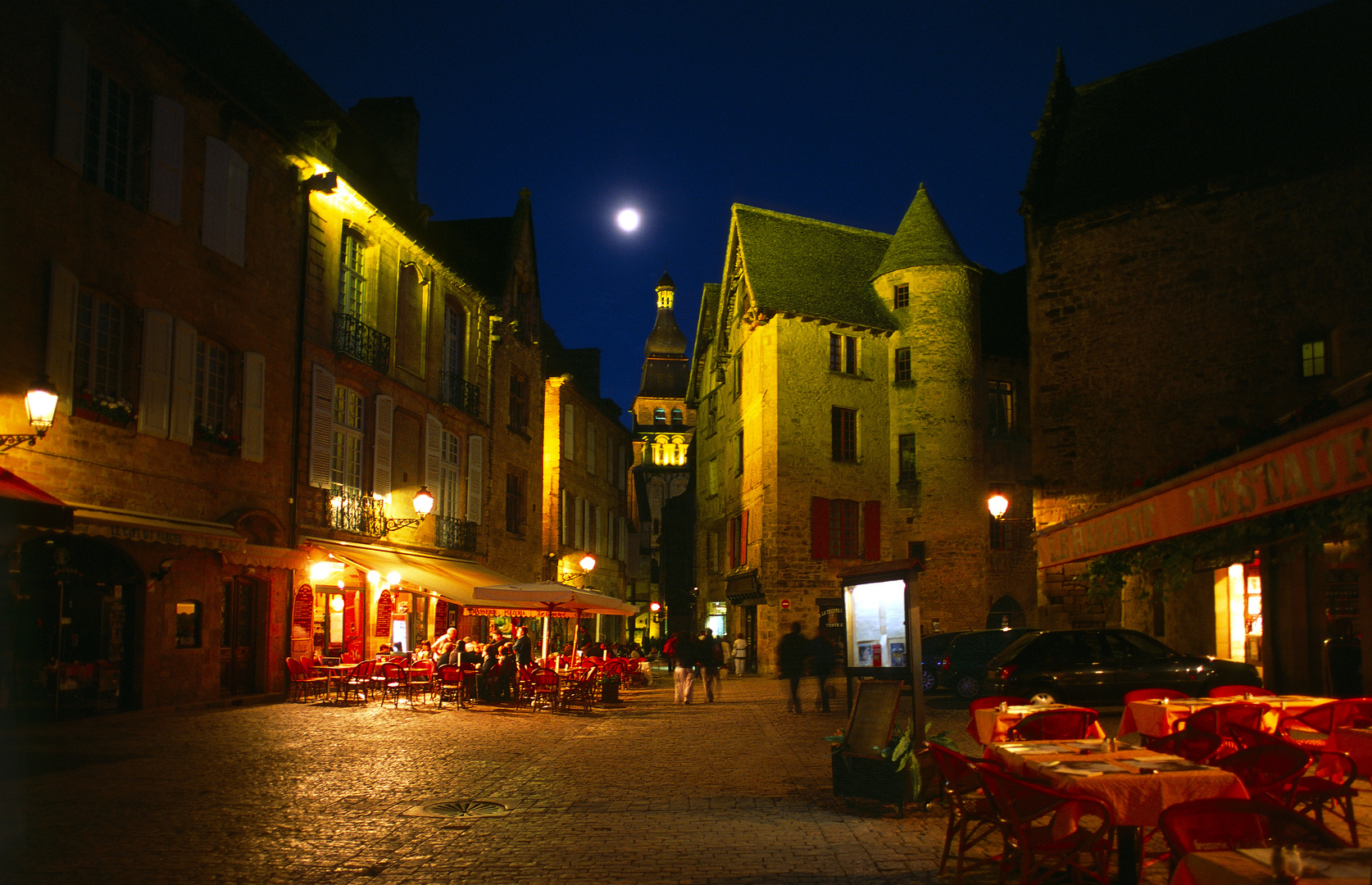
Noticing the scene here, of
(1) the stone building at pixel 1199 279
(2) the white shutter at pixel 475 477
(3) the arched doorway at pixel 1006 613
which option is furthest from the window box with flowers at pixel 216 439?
(3) the arched doorway at pixel 1006 613

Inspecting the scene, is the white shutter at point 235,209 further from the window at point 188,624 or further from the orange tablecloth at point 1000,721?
the orange tablecloth at point 1000,721

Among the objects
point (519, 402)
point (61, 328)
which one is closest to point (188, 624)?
point (61, 328)

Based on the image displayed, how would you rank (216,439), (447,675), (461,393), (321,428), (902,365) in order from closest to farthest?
1. (216,439)
2. (447,675)
3. (321,428)
4. (461,393)
5. (902,365)

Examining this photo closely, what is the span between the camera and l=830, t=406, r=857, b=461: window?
105 feet

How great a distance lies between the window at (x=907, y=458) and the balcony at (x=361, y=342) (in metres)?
16.7

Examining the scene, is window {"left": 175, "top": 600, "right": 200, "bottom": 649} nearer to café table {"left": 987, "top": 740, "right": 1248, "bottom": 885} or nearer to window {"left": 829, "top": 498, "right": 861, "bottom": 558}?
café table {"left": 987, "top": 740, "right": 1248, "bottom": 885}

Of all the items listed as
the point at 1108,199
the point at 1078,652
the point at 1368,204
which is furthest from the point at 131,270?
the point at 1368,204

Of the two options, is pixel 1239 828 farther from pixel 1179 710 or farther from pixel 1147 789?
pixel 1179 710

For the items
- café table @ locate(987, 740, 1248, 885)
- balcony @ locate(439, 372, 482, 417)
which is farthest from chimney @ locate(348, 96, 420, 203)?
café table @ locate(987, 740, 1248, 885)

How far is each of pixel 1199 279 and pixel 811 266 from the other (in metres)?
16.1

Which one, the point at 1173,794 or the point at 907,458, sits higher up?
the point at 907,458

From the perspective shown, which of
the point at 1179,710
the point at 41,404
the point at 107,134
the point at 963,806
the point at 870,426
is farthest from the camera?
the point at 870,426

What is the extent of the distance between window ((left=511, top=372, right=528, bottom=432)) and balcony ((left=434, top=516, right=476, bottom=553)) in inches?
189

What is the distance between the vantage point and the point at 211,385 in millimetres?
16469
